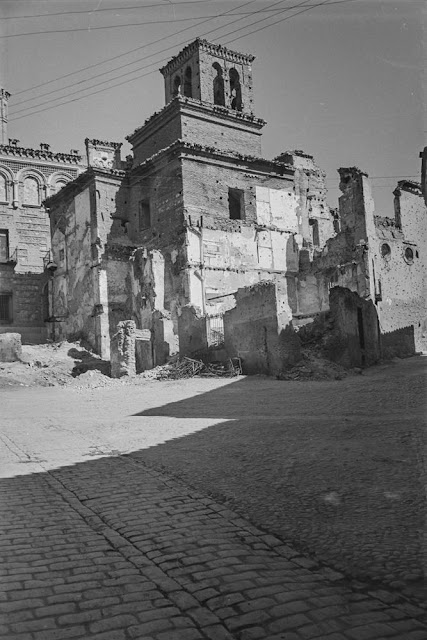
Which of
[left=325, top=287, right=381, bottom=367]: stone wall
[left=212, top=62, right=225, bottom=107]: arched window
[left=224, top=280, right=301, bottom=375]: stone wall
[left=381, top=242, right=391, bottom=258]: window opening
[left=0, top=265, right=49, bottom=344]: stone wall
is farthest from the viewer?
[left=0, top=265, right=49, bottom=344]: stone wall

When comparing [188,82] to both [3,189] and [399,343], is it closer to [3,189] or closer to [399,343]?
[3,189]

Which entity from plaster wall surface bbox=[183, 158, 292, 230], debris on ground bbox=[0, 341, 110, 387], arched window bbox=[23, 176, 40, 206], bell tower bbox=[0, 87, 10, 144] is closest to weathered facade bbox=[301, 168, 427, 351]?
plaster wall surface bbox=[183, 158, 292, 230]

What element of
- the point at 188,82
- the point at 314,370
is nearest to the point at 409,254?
the point at 188,82

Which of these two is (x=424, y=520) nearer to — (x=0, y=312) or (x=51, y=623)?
(x=51, y=623)

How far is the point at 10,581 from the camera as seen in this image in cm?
358

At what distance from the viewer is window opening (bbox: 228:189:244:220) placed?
31.0 m

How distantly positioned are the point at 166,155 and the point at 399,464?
2610cm

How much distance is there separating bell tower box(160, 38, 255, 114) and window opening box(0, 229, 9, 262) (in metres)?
15.8

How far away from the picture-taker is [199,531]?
450 cm

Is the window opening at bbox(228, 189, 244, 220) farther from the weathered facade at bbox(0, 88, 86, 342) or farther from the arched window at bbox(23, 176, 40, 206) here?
the arched window at bbox(23, 176, 40, 206)

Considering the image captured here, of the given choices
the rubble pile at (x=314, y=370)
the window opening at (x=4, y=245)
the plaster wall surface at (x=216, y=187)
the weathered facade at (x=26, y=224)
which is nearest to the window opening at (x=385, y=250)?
the plaster wall surface at (x=216, y=187)

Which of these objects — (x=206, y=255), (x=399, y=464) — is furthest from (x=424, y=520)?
(x=206, y=255)

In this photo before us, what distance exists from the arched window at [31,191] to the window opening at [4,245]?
3.16 meters

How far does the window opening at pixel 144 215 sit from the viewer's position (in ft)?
102
